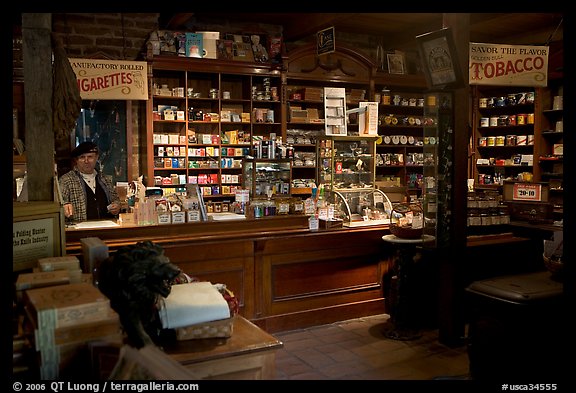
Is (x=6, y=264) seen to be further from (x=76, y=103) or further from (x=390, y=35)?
(x=390, y=35)

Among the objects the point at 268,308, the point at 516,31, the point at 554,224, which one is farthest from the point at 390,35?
the point at 268,308

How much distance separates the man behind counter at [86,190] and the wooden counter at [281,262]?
1.39 metres

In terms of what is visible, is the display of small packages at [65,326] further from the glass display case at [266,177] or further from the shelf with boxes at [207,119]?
the shelf with boxes at [207,119]

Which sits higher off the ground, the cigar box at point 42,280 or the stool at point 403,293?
the cigar box at point 42,280

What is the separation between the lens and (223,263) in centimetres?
451

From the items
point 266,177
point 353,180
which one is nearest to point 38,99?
point 266,177

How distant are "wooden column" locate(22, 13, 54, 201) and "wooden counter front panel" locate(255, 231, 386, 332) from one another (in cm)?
199

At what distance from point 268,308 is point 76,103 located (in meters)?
2.47

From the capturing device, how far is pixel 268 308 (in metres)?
4.71

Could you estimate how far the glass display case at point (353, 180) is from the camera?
5.53m

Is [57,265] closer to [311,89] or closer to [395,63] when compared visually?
[311,89]

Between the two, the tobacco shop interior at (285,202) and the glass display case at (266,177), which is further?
the glass display case at (266,177)

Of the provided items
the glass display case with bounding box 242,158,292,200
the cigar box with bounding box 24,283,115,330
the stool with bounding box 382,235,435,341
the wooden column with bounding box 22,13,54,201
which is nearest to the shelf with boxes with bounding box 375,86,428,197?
the glass display case with bounding box 242,158,292,200

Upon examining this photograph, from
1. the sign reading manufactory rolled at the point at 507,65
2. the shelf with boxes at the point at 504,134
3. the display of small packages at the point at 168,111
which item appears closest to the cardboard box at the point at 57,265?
the sign reading manufactory rolled at the point at 507,65
